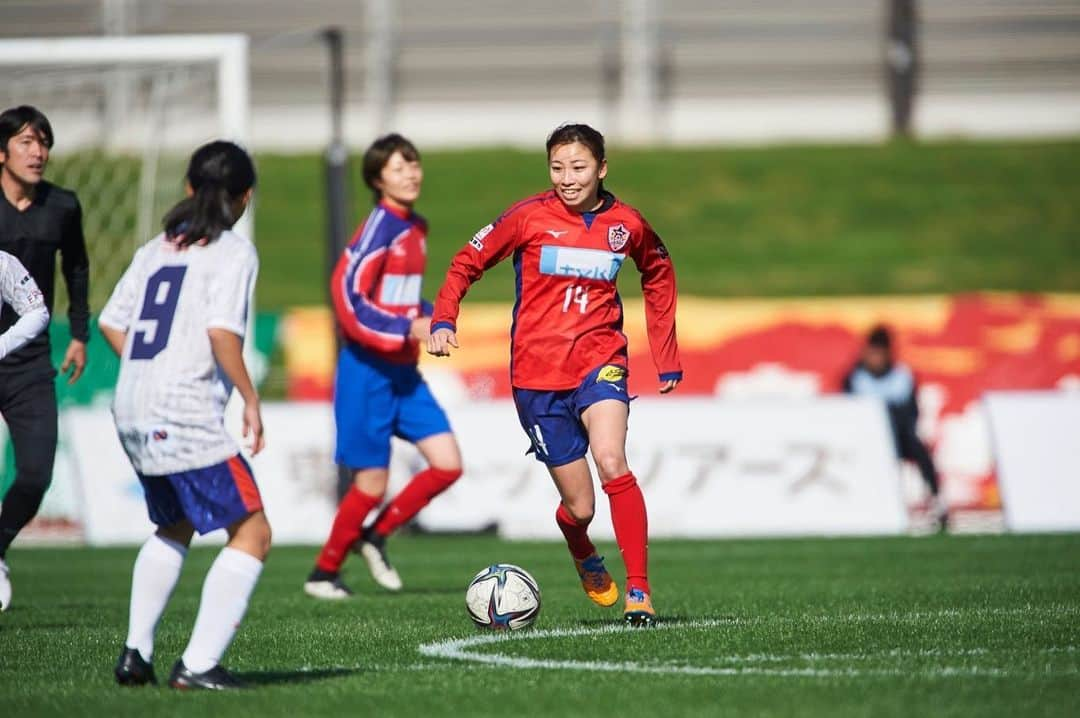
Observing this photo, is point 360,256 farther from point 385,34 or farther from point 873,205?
point 385,34

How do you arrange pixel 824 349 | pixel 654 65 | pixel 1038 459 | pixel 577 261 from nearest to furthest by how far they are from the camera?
1. pixel 577 261
2. pixel 1038 459
3. pixel 824 349
4. pixel 654 65

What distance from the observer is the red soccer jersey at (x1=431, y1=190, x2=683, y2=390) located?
309 inches

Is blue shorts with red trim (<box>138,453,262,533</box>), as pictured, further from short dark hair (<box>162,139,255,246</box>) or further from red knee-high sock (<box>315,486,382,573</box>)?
red knee-high sock (<box>315,486,382,573</box>)

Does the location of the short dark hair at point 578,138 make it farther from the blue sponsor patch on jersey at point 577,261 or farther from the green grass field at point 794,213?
the green grass field at point 794,213

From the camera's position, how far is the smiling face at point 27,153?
8.54 meters

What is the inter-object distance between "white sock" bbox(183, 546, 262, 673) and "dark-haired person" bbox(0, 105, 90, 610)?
121 inches

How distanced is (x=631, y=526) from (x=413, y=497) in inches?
110

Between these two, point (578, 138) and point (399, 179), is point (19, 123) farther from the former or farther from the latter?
point (578, 138)

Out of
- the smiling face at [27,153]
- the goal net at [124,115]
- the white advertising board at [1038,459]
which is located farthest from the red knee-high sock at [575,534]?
the white advertising board at [1038,459]

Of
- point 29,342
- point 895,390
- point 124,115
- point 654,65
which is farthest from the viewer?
point 654,65

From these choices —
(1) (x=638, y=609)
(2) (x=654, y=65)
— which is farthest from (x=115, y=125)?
(2) (x=654, y=65)

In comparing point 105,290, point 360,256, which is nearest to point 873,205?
point 105,290

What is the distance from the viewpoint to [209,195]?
598 centimetres

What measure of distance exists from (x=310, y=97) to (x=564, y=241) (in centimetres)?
2404
